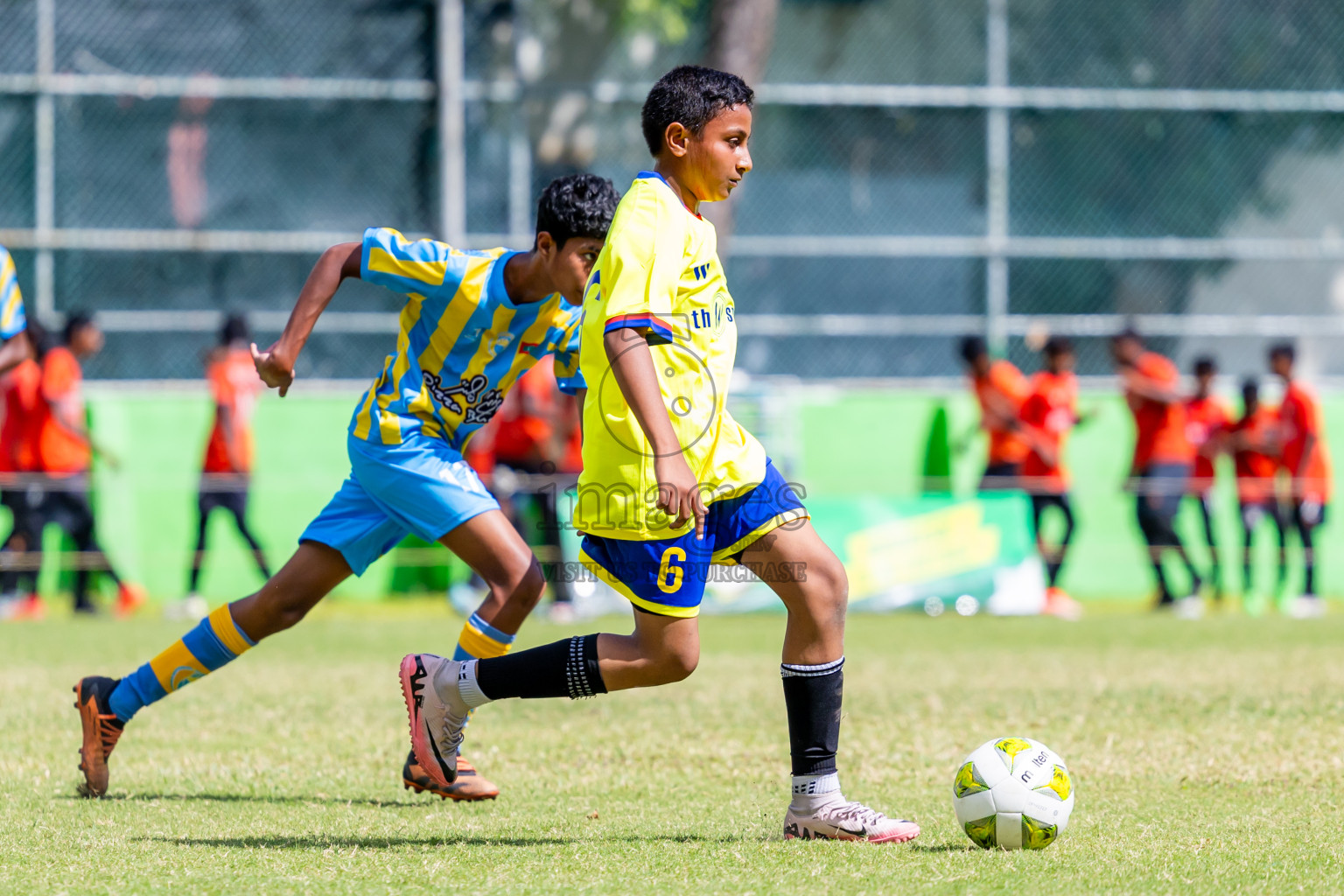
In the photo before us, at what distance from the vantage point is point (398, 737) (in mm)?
6711

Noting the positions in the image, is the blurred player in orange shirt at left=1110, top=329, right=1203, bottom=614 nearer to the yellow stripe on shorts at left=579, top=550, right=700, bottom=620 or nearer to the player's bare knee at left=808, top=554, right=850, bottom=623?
the player's bare knee at left=808, top=554, right=850, bottom=623

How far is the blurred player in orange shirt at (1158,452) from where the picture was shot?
44.3 feet

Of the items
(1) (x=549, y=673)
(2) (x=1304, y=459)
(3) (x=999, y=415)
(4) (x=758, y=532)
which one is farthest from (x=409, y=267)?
(2) (x=1304, y=459)

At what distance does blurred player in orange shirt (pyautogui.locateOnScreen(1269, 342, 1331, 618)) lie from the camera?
1362 cm

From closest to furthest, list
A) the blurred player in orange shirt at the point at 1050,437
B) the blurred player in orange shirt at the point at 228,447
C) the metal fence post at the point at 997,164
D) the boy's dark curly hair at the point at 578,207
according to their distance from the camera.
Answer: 1. the boy's dark curly hair at the point at 578,207
2. the blurred player in orange shirt at the point at 228,447
3. the blurred player in orange shirt at the point at 1050,437
4. the metal fence post at the point at 997,164

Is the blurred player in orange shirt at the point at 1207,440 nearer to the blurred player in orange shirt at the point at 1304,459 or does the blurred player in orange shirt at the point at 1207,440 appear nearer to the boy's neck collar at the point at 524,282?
the blurred player in orange shirt at the point at 1304,459

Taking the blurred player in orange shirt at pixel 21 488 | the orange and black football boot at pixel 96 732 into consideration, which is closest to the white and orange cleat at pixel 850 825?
the orange and black football boot at pixel 96 732

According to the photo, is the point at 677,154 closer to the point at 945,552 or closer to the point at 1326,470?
the point at 945,552

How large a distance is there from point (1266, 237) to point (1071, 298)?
2351 millimetres

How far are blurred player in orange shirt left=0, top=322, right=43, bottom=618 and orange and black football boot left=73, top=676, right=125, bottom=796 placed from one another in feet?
25.8

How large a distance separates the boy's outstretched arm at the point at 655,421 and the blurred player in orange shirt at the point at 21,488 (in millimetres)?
9737

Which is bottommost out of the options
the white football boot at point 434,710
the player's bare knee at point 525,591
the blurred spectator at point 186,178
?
the white football boot at point 434,710

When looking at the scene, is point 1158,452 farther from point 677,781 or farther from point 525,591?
point 525,591

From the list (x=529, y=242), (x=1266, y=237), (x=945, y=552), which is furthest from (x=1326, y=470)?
(x=529, y=242)
